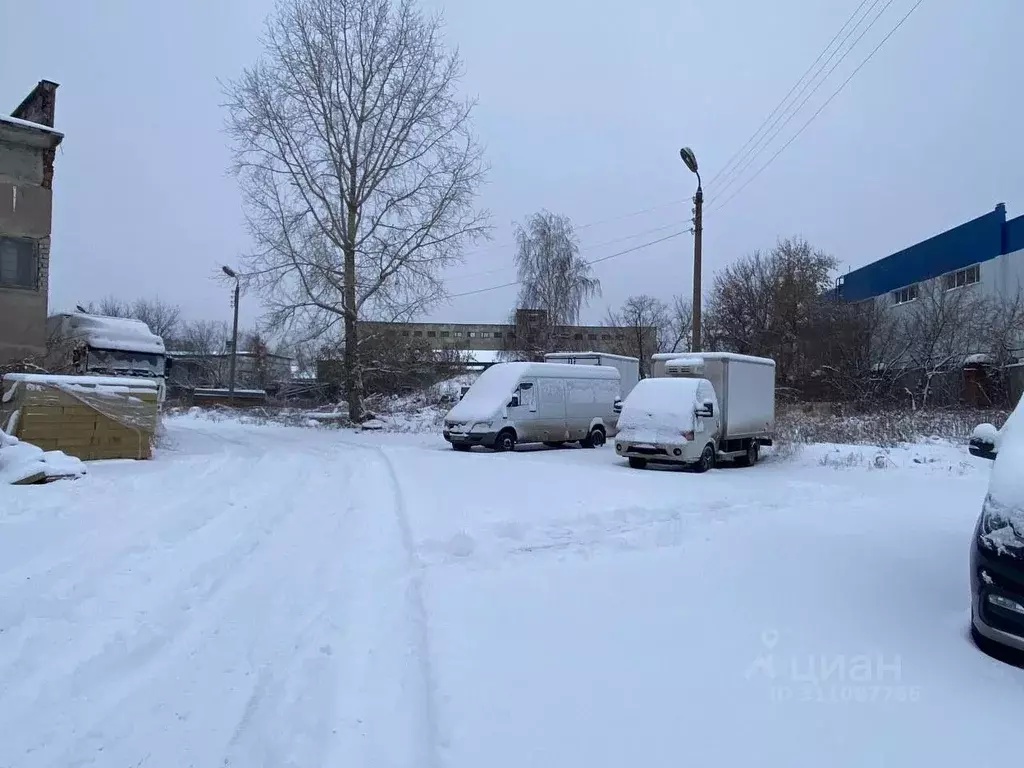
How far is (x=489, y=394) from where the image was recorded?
63.1ft

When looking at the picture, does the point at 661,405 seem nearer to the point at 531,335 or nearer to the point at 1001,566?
the point at 1001,566

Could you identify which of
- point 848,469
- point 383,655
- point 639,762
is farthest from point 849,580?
point 848,469

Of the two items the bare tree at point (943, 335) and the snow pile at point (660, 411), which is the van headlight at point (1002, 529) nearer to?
the snow pile at point (660, 411)

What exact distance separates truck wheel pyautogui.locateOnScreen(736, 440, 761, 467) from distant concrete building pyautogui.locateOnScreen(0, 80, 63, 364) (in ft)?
60.2

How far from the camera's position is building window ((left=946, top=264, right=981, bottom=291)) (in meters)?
38.2

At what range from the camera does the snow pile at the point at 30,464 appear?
31.7 ft

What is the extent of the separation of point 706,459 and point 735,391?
233 cm

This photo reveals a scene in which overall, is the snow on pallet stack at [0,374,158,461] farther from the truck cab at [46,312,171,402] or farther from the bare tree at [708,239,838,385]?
the bare tree at [708,239,838,385]

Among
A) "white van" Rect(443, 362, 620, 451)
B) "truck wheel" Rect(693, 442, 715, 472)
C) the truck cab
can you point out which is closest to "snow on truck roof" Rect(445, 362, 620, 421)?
"white van" Rect(443, 362, 620, 451)

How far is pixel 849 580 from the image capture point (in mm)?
5867

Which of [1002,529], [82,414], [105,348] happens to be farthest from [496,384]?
[1002,529]

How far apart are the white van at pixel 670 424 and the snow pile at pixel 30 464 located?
9971mm

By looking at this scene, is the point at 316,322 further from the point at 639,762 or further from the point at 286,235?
the point at 639,762

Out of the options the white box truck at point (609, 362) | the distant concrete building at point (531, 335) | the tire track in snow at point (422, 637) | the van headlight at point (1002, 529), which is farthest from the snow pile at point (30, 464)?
the distant concrete building at point (531, 335)
